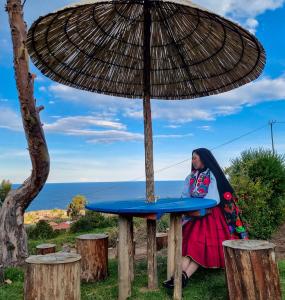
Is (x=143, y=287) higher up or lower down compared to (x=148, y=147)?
lower down

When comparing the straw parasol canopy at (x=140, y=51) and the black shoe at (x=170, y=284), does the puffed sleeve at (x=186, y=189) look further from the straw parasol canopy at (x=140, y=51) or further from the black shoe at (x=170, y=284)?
the straw parasol canopy at (x=140, y=51)

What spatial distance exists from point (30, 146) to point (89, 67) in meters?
1.70

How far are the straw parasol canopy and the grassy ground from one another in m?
2.81

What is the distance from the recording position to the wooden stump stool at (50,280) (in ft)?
12.7

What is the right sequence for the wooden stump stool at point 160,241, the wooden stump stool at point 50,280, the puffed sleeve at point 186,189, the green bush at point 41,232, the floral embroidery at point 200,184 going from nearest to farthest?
the wooden stump stool at point 50,280 < the floral embroidery at point 200,184 < the puffed sleeve at point 186,189 < the wooden stump stool at point 160,241 < the green bush at point 41,232

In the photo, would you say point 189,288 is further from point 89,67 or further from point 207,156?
point 89,67

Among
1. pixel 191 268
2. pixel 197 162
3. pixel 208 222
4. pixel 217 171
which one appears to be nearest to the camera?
pixel 191 268

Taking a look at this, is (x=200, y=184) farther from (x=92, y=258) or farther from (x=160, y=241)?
(x=160, y=241)

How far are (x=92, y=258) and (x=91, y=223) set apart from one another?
7188 millimetres

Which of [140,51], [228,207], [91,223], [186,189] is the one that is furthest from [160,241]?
[91,223]

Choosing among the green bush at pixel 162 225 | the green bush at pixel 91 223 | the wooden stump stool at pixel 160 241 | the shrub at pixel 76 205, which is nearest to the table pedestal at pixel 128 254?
the wooden stump stool at pixel 160 241

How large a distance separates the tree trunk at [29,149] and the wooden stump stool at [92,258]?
164 centimetres

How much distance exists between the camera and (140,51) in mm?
6227

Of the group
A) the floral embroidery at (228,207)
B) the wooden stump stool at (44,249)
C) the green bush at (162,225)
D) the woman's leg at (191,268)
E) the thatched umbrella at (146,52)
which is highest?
the thatched umbrella at (146,52)
